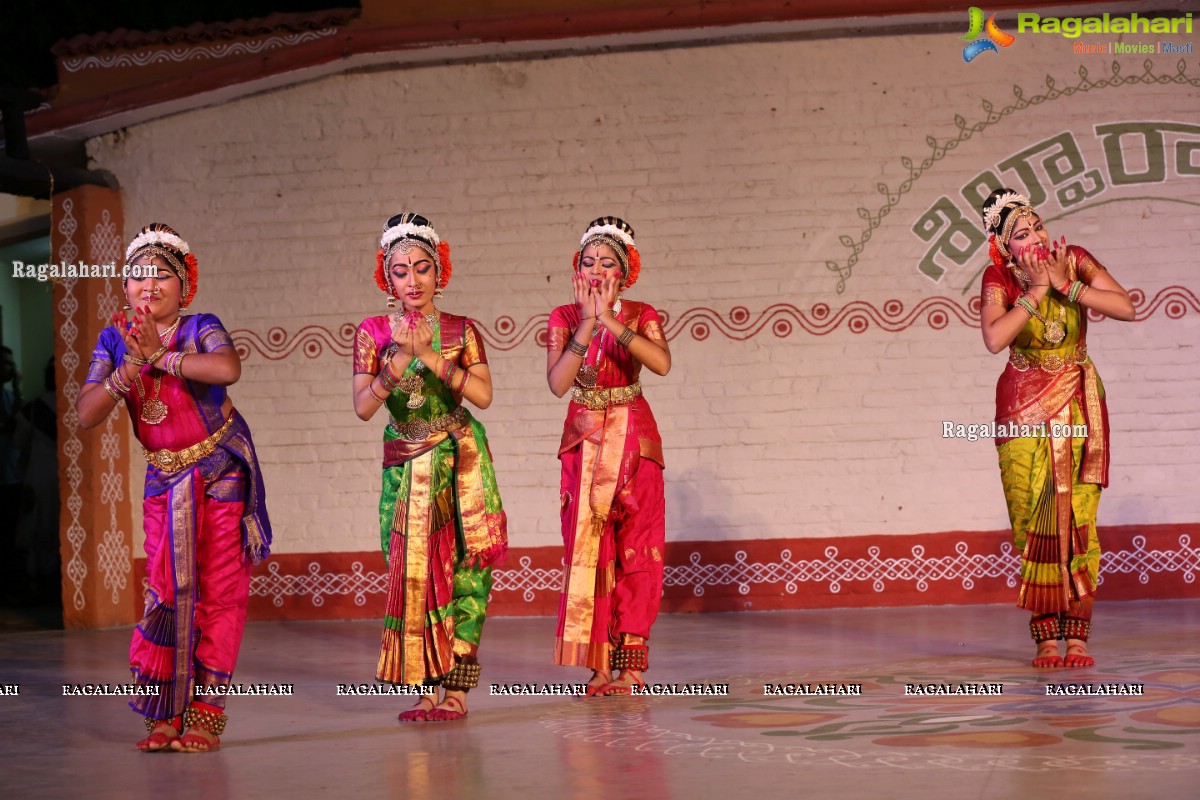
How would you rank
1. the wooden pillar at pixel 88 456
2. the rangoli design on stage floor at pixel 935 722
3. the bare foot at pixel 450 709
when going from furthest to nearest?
the wooden pillar at pixel 88 456, the bare foot at pixel 450 709, the rangoli design on stage floor at pixel 935 722

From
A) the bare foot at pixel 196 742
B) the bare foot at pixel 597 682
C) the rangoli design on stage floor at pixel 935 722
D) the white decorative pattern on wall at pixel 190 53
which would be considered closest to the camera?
the rangoli design on stage floor at pixel 935 722

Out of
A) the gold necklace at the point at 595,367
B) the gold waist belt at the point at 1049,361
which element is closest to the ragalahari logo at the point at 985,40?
the gold waist belt at the point at 1049,361

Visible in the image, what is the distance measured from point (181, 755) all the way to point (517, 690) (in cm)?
138

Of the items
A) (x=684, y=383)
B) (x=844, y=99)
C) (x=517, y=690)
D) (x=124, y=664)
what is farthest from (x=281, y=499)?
(x=844, y=99)

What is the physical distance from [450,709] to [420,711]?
0.10 meters

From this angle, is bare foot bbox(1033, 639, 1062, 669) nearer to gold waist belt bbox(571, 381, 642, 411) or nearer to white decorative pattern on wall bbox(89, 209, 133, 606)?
gold waist belt bbox(571, 381, 642, 411)

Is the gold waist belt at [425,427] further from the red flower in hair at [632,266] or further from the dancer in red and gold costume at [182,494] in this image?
the red flower in hair at [632,266]

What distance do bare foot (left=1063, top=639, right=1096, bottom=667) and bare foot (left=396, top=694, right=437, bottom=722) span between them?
2.27 m

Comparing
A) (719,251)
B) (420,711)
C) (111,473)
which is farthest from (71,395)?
(420,711)

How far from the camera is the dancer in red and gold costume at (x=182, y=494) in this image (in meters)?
4.45

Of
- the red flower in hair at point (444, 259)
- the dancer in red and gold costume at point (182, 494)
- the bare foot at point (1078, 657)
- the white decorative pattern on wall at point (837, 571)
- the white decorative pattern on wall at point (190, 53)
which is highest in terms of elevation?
the white decorative pattern on wall at point (190, 53)

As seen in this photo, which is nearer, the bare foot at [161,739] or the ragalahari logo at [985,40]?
the bare foot at [161,739]

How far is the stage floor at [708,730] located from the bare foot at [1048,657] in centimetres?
5

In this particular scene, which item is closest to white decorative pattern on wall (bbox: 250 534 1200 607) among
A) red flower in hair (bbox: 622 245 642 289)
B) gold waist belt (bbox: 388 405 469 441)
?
red flower in hair (bbox: 622 245 642 289)
